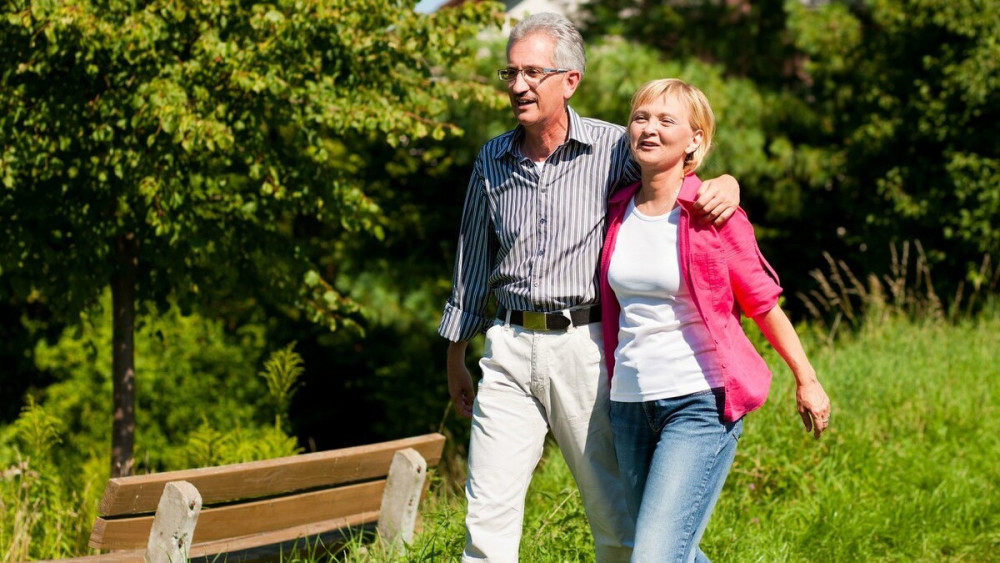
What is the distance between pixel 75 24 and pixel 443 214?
8565 mm

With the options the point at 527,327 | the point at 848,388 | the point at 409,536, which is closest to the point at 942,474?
the point at 848,388

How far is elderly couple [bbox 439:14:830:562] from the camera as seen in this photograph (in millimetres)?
2770

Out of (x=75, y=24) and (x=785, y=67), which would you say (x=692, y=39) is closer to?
(x=785, y=67)

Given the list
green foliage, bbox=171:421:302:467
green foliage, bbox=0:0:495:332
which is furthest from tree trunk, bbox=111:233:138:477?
green foliage, bbox=171:421:302:467

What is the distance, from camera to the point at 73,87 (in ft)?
20.9

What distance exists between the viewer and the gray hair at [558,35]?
9.91 ft

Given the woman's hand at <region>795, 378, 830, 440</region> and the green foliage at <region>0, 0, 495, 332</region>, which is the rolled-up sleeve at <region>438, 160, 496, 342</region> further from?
the green foliage at <region>0, 0, 495, 332</region>

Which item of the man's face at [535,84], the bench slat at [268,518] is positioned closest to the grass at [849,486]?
the bench slat at [268,518]

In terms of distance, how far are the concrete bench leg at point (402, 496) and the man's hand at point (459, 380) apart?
85 centimetres

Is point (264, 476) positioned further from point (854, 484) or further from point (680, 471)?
point (854, 484)

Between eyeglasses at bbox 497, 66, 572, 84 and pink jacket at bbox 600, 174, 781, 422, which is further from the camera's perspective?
eyeglasses at bbox 497, 66, 572, 84

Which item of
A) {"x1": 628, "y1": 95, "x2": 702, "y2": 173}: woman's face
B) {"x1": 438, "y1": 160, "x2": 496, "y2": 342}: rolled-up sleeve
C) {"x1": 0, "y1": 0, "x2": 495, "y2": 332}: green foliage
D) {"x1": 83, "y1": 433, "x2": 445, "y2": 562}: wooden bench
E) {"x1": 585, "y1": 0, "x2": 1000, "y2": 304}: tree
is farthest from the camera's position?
{"x1": 585, "y1": 0, "x2": 1000, "y2": 304}: tree

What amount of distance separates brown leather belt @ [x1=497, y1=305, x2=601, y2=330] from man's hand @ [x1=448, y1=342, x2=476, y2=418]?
351mm

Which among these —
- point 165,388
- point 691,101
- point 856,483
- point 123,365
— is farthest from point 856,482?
point 165,388
